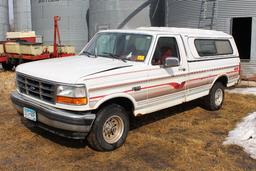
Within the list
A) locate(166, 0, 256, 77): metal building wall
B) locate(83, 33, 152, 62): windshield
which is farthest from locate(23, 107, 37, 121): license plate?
locate(166, 0, 256, 77): metal building wall

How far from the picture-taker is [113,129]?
531cm

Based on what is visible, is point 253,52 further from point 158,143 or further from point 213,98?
point 158,143

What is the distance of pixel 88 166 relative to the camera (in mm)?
4684

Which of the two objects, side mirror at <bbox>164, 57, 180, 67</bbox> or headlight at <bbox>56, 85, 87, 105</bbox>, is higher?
side mirror at <bbox>164, 57, 180, 67</bbox>

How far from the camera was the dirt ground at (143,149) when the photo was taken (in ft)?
15.6

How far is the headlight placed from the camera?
4598mm

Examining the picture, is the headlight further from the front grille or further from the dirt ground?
the dirt ground

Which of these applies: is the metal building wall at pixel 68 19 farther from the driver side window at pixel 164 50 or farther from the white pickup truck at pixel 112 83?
the driver side window at pixel 164 50

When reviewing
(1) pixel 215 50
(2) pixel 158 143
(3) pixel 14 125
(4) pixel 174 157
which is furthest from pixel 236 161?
(3) pixel 14 125

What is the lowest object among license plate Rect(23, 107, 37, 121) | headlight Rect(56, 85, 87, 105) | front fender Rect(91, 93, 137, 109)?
license plate Rect(23, 107, 37, 121)

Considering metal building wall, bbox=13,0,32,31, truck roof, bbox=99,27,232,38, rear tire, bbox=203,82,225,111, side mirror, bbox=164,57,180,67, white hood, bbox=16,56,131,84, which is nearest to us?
white hood, bbox=16,56,131,84

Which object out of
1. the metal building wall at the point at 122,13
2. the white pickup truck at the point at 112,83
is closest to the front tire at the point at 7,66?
the metal building wall at the point at 122,13

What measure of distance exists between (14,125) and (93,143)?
226 centimetres

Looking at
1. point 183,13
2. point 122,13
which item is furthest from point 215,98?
point 122,13
